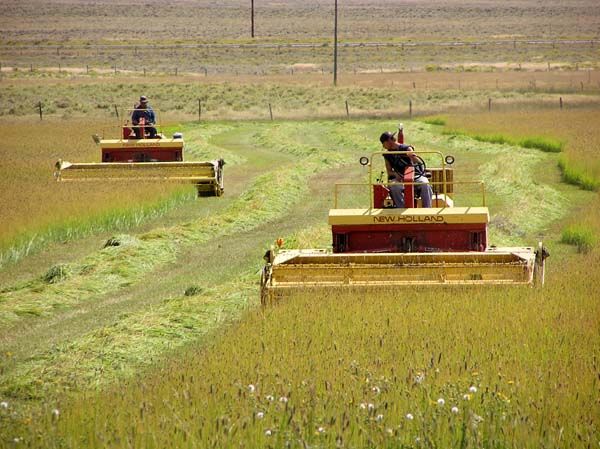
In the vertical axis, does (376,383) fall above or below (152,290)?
above

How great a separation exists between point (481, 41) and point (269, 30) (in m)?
33.1

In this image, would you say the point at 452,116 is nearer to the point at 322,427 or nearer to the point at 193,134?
the point at 193,134

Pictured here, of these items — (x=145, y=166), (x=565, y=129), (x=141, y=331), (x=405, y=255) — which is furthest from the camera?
(x=565, y=129)

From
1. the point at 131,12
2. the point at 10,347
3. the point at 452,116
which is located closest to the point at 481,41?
the point at 131,12

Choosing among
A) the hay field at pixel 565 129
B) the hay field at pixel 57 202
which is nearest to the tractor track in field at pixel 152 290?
the hay field at pixel 57 202

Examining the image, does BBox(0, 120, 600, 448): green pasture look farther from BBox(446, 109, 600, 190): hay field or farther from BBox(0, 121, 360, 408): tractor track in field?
BBox(446, 109, 600, 190): hay field

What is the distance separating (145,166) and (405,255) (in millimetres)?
15950

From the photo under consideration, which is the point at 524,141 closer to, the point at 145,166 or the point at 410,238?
the point at 145,166

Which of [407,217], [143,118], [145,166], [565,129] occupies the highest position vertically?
[143,118]

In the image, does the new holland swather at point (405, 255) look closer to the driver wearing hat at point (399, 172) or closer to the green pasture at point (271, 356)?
the driver wearing hat at point (399, 172)

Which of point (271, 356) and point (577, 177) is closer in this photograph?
point (271, 356)

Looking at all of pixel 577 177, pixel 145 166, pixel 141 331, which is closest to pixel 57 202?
pixel 145 166

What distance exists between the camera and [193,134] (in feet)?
148

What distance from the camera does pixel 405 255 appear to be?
1463 centimetres
